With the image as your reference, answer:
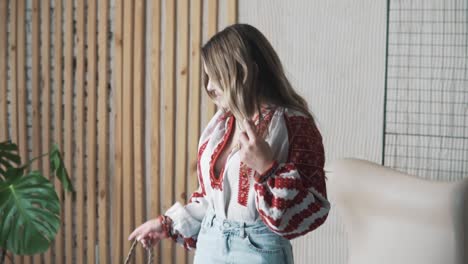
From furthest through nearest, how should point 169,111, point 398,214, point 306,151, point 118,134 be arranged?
point 118,134, point 169,111, point 398,214, point 306,151

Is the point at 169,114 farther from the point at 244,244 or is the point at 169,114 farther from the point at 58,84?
the point at 244,244

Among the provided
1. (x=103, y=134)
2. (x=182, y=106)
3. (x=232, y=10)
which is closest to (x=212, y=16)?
(x=232, y=10)

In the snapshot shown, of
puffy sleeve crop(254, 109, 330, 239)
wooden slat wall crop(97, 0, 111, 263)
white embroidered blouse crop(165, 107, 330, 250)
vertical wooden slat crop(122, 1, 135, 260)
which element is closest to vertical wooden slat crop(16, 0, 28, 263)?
wooden slat wall crop(97, 0, 111, 263)

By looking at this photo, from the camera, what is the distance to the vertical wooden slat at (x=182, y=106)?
11.3 feet

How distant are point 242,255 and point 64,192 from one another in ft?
6.98

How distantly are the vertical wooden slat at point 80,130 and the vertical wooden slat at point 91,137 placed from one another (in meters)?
0.03

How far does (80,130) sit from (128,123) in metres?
0.29

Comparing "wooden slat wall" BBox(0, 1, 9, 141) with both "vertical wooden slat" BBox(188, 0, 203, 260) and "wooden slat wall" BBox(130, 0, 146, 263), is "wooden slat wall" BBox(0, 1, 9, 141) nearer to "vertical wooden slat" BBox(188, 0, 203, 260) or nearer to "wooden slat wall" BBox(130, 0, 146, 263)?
"wooden slat wall" BBox(130, 0, 146, 263)

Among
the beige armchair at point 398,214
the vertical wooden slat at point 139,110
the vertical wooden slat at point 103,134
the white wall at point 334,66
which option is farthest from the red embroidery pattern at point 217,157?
the vertical wooden slat at point 103,134

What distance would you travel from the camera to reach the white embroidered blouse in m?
1.74

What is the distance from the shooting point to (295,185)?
5.67ft

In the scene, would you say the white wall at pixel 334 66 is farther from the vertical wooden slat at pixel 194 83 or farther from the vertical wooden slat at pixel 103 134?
the vertical wooden slat at pixel 103 134

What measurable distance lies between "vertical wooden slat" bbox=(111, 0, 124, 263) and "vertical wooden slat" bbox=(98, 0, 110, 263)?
0.17 feet

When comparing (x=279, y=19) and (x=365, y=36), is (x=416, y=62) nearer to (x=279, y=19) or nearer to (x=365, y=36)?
(x=365, y=36)
